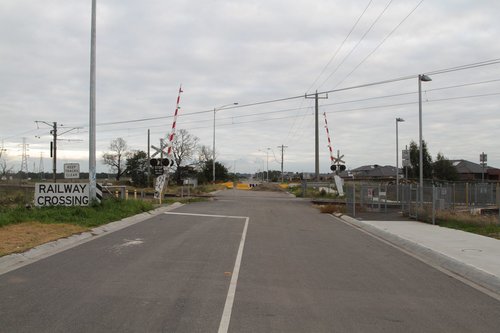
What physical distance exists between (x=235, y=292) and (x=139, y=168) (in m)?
82.0

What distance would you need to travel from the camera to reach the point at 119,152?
110 m

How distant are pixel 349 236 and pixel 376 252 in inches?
142

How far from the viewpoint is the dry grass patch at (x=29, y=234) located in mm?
11117

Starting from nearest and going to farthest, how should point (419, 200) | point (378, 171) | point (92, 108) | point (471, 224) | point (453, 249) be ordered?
1. point (453, 249)
2. point (471, 224)
3. point (92, 108)
4. point (419, 200)
5. point (378, 171)

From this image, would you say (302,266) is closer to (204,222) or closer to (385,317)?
(385,317)

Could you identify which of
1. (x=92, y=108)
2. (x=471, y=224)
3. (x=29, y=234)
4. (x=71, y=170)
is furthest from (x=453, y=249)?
(x=71, y=170)

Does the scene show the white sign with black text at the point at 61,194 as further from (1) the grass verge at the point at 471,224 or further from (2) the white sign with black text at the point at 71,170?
(1) the grass verge at the point at 471,224

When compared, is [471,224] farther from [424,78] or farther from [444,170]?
[444,170]

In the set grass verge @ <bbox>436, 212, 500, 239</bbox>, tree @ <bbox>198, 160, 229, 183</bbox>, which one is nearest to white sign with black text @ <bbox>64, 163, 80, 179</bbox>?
grass verge @ <bbox>436, 212, 500, 239</bbox>

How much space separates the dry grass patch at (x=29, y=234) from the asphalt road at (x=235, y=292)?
1063 mm

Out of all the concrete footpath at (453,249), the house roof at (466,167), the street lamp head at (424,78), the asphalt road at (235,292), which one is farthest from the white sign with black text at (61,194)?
the house roof at (466,167)

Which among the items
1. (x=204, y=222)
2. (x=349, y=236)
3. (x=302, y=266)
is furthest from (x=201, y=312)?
(x=204, y=222)

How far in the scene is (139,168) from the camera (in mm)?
87000

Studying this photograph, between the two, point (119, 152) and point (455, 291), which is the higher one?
point (119, 152)
